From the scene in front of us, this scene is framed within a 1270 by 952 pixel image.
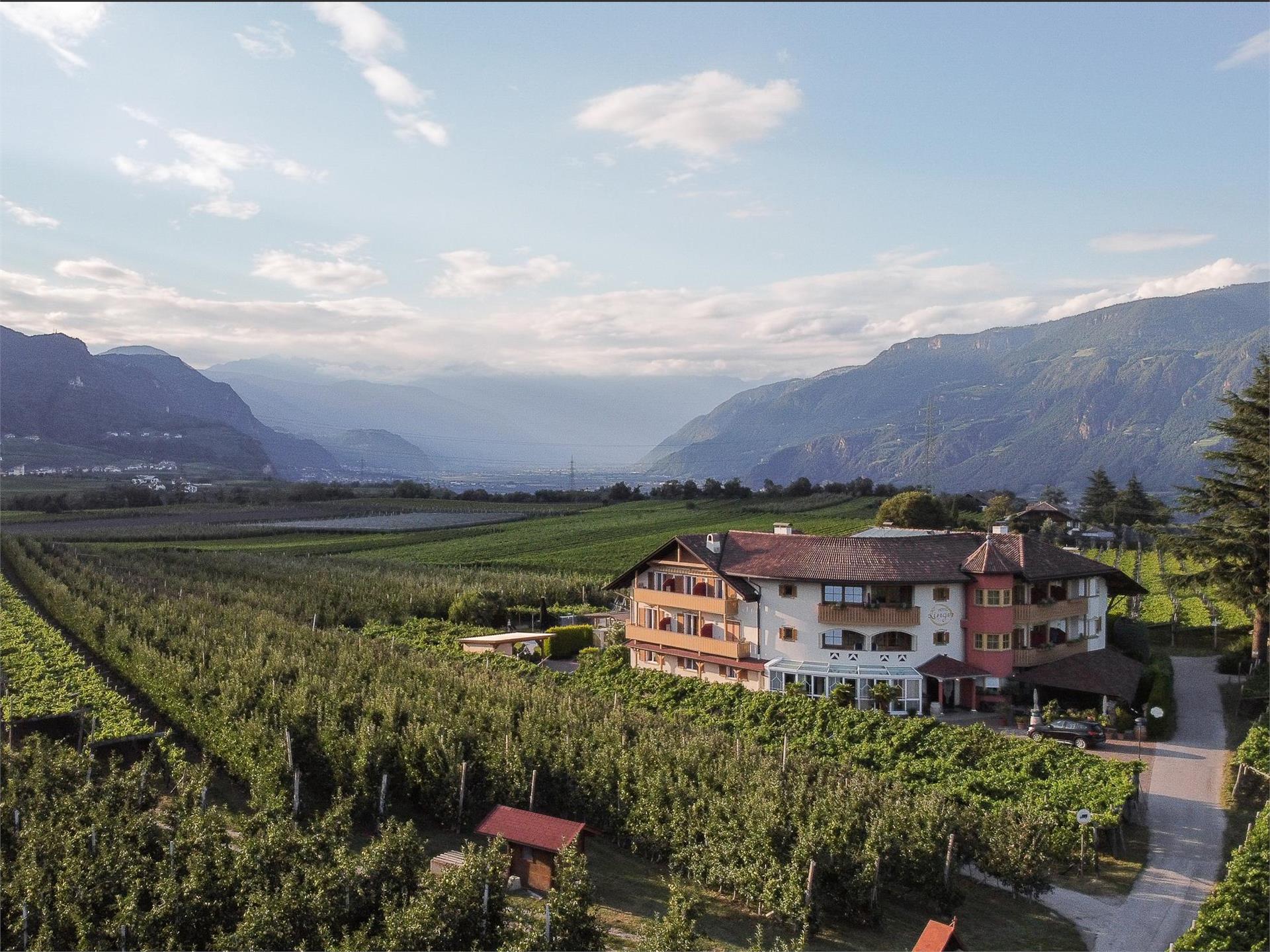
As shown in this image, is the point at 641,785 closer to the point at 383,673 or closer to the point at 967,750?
the point at 967,750

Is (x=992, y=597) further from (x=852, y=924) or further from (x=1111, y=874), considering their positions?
(x=852, y=924)

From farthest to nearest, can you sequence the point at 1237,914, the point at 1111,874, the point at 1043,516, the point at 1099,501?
the point at 1099,501 < the point at 1043,516 < the point at 1111,874 < the point at 1237,914

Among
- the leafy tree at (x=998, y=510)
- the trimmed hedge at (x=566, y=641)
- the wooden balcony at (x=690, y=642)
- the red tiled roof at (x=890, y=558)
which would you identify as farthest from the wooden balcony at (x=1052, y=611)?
the leafy tree at (x=998, y=510)

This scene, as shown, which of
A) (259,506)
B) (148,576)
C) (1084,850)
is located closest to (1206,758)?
(1084,850)

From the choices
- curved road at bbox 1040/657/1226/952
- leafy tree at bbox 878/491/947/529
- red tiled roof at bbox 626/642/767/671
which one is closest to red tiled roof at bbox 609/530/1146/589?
red tiled roof at bbox 626/642/767/671

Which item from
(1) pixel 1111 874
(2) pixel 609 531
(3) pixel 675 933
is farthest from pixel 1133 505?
(3) pixel 675 933

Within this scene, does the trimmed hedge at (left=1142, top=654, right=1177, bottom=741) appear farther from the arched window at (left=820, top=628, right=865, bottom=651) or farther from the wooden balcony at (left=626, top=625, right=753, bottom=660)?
the wooden balcony at (left=626, top=625, right=753, bottom=660)
